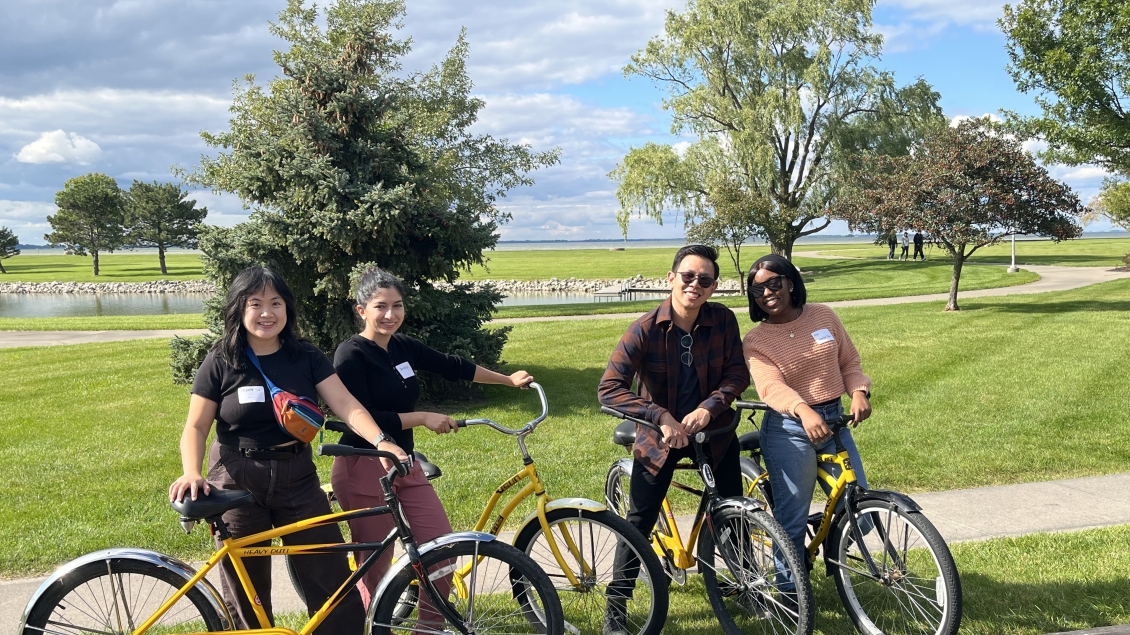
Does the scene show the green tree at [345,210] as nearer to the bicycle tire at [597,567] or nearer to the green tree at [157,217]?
the bicycle tire at [597,567]

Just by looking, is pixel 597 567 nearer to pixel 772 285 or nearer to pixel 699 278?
pixel 699 278

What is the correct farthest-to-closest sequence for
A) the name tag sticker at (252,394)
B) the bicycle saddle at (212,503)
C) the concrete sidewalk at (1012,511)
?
the concrete sidewalk at (1012,511)
the name tag sticker at (252,394)
the bicycle saddle at (212,503)

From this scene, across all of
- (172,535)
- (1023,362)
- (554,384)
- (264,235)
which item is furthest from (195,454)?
(1023,362)

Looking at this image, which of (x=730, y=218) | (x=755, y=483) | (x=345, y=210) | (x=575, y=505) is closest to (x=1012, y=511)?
(x=755, y=483)

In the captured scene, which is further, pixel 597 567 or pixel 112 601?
pixel 597 567

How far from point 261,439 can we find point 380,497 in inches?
30.4

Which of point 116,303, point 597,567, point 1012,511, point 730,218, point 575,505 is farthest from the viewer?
point 116,303

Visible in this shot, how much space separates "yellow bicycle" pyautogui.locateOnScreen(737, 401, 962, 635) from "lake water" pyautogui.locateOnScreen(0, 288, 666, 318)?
88.7 ft

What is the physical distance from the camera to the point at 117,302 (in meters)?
41.6

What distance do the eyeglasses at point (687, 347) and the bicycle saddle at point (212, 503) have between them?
82.0 inches

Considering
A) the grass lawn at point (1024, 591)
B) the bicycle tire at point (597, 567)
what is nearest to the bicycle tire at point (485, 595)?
the bicycle tire at point (597, 567)

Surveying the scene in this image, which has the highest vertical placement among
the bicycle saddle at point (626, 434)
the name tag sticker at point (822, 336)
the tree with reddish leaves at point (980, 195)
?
the tree with reddish leaves at point (980, 195)

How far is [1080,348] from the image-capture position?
539 inches

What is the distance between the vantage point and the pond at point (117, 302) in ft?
111
